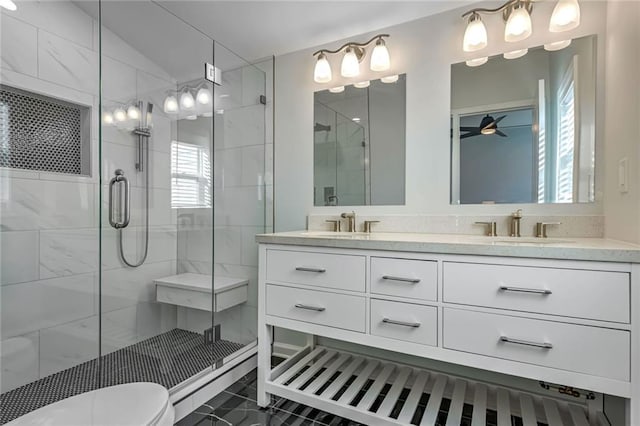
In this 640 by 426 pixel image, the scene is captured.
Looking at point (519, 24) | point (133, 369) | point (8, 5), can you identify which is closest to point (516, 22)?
point (519, 24)

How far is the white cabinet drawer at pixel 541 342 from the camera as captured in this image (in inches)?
37.5

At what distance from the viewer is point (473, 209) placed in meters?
1.64

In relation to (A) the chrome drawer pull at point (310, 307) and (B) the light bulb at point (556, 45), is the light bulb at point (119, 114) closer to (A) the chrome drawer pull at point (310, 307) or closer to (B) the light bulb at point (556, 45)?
(A) the chrome drawer pull at point (310, 307)

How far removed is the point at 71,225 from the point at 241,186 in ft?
3.49

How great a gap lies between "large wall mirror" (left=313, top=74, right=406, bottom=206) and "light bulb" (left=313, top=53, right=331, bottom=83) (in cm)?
9

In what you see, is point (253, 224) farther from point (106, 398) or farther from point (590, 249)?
point (590, 249)

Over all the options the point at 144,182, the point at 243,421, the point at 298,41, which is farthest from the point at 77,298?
the point at 298,41

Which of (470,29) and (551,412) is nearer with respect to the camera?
(551,412)

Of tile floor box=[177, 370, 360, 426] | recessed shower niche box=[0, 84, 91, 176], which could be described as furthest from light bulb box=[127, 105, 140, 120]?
tile floor box=[177, 370, 360, 426]

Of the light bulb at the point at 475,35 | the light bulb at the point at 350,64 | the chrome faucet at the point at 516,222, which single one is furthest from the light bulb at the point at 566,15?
the light bulb at the point at 350,64

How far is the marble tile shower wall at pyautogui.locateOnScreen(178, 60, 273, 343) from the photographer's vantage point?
2.24 m

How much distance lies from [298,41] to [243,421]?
2.25m

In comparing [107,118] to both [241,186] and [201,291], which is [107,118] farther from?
[201,291]

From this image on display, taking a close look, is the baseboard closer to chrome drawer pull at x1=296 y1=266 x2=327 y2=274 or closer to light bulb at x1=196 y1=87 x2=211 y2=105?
chrome drawer pull at x1=296 y1=266 x2=327 y2=274
